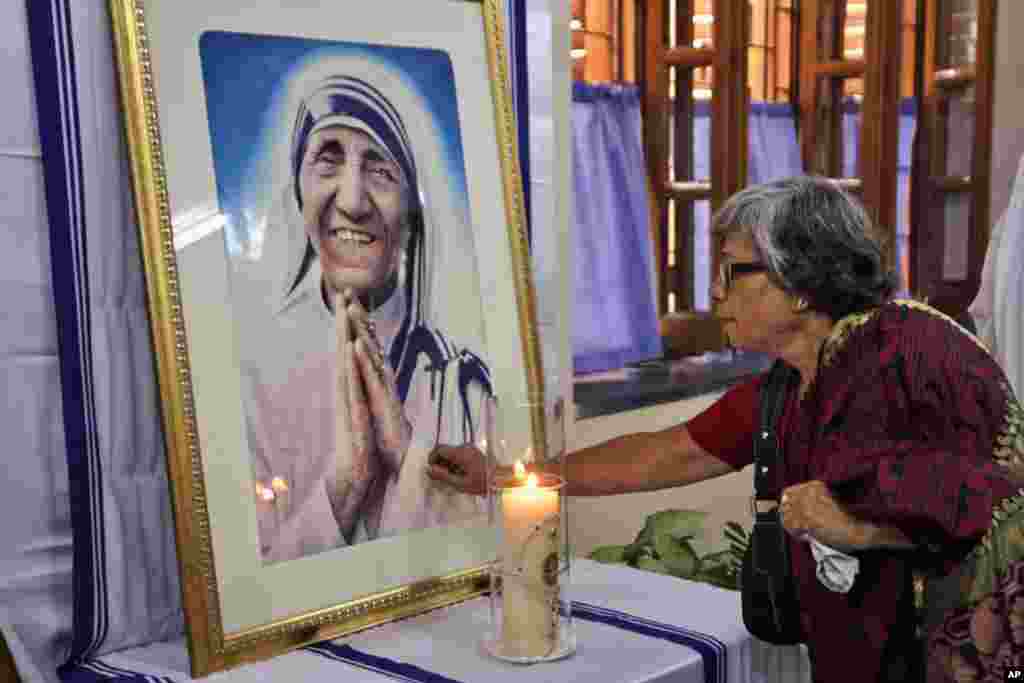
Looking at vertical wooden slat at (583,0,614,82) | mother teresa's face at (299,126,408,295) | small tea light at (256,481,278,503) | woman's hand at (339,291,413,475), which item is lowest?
small tea light at (256,481,278,503)

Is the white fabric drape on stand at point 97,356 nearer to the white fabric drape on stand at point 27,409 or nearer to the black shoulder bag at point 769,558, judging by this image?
the white fabric drape on stand at point 27,409

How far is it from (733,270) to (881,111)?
2170mm

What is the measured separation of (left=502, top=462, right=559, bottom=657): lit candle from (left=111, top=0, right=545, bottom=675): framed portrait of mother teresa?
0.29ft

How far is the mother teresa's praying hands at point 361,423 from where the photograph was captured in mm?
1342

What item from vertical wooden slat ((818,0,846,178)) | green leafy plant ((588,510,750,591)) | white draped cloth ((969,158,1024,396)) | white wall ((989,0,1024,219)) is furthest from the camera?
vertical wooden slat ((818,0,846,178))

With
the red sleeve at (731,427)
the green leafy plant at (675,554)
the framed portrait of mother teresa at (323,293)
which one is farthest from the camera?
the green leafy plant at (675,554)

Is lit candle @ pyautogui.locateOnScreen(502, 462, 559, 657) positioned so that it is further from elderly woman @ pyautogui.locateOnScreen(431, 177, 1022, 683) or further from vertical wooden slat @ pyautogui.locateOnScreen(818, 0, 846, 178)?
vertical wooden slat @ pyautogui.locateOnScreen(818, 0, 846, 178)

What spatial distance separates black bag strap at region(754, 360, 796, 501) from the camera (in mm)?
1538

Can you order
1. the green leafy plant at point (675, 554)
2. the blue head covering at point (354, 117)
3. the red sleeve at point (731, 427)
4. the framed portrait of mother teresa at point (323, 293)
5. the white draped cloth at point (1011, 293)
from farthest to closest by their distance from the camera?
the white draped cloth at point (1011, 293) < the green leafy plant at point (675, 554) < the red sleeve at point (731, 427) < the blue head covering at point (354, 117) < the framed portrait of mother teresa at point (323, 293)

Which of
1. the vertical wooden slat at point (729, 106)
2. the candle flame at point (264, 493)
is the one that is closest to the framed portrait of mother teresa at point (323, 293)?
the candle flame at point (264, 493)

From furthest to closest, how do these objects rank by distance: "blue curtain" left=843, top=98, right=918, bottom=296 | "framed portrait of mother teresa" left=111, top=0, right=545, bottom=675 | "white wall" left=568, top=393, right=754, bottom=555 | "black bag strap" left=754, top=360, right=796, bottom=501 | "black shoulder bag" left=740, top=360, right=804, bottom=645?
"blue curtain" left=843, top=98, right=918, bottom=296 < "white wall" left=568, top=393, right=754, bottom=555 < "black bag strap" left=754, top=360, right=796, bottom=501 < "black shoulder bag" left=740, top=360, right=804, bottom=645 < "framed portrait of mother teresa" left=111, top=0, right=545, bottom=675

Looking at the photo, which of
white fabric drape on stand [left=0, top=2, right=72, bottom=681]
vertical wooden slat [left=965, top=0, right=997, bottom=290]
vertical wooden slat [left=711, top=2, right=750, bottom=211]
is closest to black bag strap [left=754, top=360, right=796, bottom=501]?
white fabric drape on stand [left=0, top=2, right=72, bottom=681]

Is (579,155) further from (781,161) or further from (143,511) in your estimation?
(143,511)

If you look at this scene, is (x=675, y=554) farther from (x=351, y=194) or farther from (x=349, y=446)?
(x=351, y=194)
